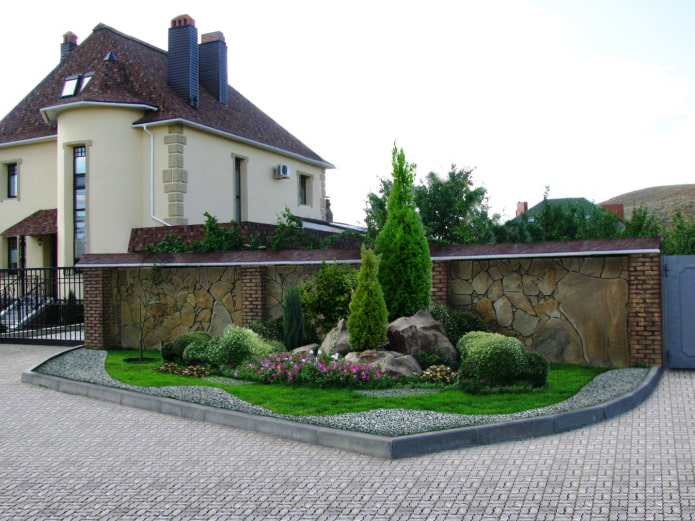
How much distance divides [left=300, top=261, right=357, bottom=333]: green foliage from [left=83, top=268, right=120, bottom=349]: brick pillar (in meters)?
5.39

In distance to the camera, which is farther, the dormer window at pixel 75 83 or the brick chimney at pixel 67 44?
the brick chimney at pixel 67 44

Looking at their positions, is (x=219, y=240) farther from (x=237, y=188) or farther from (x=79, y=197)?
(x=237, y=188)

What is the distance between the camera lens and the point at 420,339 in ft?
35.8

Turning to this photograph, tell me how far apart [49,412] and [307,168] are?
2157cm

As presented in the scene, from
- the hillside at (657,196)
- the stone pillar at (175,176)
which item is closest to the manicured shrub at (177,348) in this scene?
the stone pillar at (175,176)

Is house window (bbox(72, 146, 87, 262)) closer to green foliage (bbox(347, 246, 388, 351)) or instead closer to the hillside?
green foliage (bbox(347, 246, 388, 351))

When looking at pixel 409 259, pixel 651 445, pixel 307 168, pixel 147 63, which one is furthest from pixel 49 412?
pixel 307 168

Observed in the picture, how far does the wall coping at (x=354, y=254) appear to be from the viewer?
1073 centimetres

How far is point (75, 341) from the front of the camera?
53.4 feet

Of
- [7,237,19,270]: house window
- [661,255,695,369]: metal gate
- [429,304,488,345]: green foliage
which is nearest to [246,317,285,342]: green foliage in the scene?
[429,304,488,345]: green foliage

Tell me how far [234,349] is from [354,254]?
3074 millimetres

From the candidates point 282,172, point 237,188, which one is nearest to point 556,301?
point 237,188

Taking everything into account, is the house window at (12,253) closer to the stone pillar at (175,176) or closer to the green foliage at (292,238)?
the stone pillar at (175,176)

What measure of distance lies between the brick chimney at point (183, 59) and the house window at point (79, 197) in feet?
13.5
